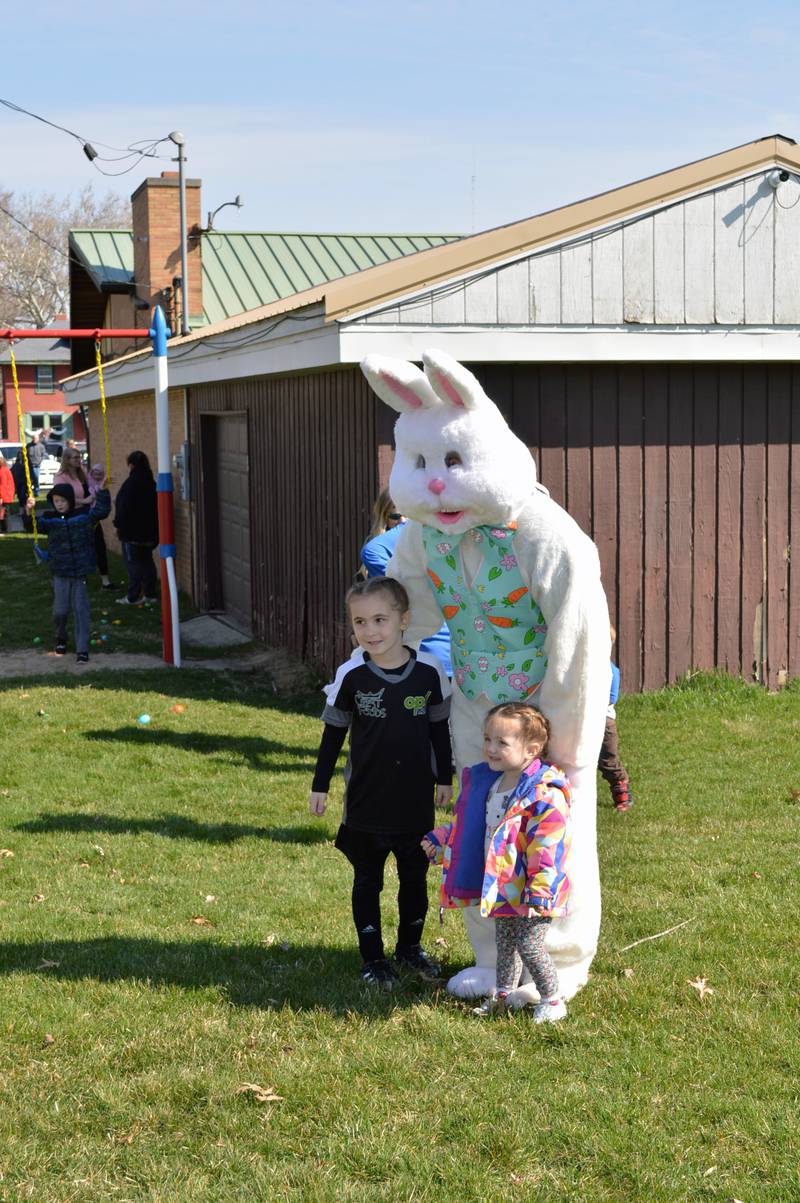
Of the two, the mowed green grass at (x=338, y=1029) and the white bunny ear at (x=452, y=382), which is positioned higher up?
the white bunny ear at (x=452, y=382)

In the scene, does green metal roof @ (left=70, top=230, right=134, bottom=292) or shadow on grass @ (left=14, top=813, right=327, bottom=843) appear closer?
shadow on grass @ (left=14, top=813, right=327, bottom=843)

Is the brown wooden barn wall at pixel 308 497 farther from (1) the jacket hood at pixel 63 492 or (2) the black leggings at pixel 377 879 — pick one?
(2) the black leggings at pixel 377 879

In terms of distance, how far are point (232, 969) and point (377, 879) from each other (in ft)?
2.37

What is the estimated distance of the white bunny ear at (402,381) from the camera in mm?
4762

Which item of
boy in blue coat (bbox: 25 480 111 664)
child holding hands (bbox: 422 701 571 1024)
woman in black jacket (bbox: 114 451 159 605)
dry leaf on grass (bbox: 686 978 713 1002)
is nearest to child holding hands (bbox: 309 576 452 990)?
child holding hands (bbox: 422 701 571 1024)

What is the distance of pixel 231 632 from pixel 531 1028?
33.9ft

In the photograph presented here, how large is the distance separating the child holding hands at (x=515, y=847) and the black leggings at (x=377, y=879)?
0.33 metres

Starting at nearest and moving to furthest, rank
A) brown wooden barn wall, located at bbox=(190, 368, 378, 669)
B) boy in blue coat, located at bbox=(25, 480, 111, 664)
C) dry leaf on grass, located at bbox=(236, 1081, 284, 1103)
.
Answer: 1. dry leaf on grass, located at bbox=(236, 1081, 284, 1103)
2. brown wooden barn wall, located at bbox=(190, 368, 378, 669)
3. boy in blue coat, located at bbox=(25, 480, 111, 664)

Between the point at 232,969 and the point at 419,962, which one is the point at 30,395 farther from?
the point at 419,962

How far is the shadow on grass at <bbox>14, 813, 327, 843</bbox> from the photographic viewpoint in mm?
7512

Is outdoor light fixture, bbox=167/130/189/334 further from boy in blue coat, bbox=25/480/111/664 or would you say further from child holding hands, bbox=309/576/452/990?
child holding hands, bbox=309/576/452/990

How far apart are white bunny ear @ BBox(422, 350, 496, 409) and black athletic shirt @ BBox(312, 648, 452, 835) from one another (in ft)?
3.06

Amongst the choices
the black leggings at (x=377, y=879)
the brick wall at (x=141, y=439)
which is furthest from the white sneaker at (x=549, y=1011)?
the brick wall at (x=141, y=439)

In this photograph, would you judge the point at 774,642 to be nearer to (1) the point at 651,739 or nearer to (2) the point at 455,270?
(1) the point at 651,739
